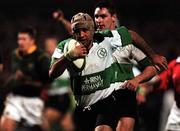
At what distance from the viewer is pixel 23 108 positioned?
1253 centimetres

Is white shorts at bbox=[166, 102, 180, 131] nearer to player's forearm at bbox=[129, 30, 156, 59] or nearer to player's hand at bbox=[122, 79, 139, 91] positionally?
player's forearm at bbox=[129, 30, 156, 59]

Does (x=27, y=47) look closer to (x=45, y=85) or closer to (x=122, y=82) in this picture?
(x=45, y=85)

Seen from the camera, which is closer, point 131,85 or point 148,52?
point 131,85

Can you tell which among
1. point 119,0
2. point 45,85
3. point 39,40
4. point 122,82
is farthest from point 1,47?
point 122,82

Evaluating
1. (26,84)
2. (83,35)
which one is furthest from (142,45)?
(26,84)

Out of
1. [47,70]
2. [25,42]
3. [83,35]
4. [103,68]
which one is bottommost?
[47,70]

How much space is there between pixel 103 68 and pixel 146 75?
46 centimetres

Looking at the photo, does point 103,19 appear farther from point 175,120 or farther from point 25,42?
point 25,42

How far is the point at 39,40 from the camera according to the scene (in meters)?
17.7

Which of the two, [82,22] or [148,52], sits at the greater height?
[82,22]

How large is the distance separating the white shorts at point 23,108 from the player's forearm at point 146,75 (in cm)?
435

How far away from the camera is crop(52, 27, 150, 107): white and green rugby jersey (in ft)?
27.0

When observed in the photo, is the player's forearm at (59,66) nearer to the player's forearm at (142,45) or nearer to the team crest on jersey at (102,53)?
the team crest on jersey at (102,53)

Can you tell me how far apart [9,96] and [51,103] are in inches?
73.9
